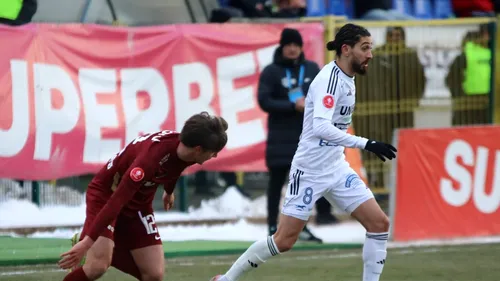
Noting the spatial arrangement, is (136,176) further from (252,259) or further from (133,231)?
(252,259)

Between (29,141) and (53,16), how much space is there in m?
2.06

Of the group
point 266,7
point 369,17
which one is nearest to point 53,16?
point 266,7

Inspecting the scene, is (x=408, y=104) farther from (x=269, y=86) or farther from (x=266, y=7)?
(x=269, y=86)

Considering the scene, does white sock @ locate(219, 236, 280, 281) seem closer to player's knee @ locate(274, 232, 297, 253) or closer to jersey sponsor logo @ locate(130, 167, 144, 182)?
player's knee @ locate(274, 232, 297, 253)

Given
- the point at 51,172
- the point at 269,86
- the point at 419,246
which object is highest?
the point at 269,86

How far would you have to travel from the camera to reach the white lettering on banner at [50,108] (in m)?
13.4

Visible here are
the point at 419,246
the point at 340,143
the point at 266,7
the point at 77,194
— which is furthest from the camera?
the point at 266,7

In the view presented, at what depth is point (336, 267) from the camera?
11.1m

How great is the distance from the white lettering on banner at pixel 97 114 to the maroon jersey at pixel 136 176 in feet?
17.6

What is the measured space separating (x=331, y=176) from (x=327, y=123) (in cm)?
51

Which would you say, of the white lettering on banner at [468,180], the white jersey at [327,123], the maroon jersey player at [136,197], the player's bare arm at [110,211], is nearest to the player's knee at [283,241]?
the white jersey at [327,123]

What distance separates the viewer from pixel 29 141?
1329 cm

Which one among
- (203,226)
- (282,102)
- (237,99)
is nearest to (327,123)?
(282,102)

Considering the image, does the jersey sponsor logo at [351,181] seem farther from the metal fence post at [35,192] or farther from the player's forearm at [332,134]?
the metal fence post at [35,192]
